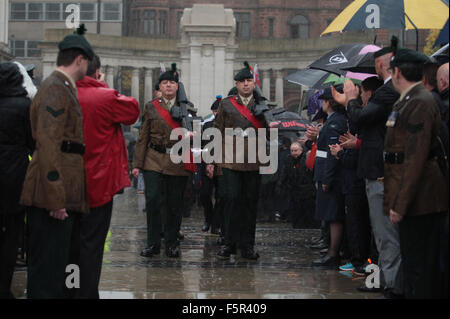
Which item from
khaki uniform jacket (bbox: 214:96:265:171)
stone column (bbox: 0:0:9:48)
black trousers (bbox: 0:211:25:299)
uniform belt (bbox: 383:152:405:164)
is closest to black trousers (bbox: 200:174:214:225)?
khaki uniform jacket (bbox: 214:96:265:171)

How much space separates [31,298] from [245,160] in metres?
4.55

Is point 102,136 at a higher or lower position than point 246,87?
lower

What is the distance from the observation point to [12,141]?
7.10 meters

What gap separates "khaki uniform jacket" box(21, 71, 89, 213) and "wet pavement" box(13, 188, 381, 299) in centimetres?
163

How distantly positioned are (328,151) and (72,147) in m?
4.30

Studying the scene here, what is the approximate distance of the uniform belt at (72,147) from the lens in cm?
599

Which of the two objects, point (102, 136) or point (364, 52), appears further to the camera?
point (364, 52)

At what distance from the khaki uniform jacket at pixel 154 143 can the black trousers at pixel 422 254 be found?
15.4ft

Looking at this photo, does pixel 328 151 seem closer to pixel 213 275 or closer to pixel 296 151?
pixel 213 275

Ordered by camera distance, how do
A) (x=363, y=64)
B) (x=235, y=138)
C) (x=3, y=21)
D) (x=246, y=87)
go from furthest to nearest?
(x=3, y=21), (x=246, y=87), (x=235, y=138), (x=363, y=64)

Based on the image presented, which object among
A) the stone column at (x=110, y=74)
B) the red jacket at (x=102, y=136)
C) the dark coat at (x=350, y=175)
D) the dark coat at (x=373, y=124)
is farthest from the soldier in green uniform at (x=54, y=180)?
the stone column at (x=110, y=74)

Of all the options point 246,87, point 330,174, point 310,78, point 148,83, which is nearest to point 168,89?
point 246,87

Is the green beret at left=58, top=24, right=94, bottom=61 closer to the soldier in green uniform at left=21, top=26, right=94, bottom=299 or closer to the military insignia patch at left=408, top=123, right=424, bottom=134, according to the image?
the soldier in green uniform at left=21, top=26, right=94, bottom=299

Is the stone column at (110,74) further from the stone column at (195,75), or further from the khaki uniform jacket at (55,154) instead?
the khaki uniform jacket at (55,154)
